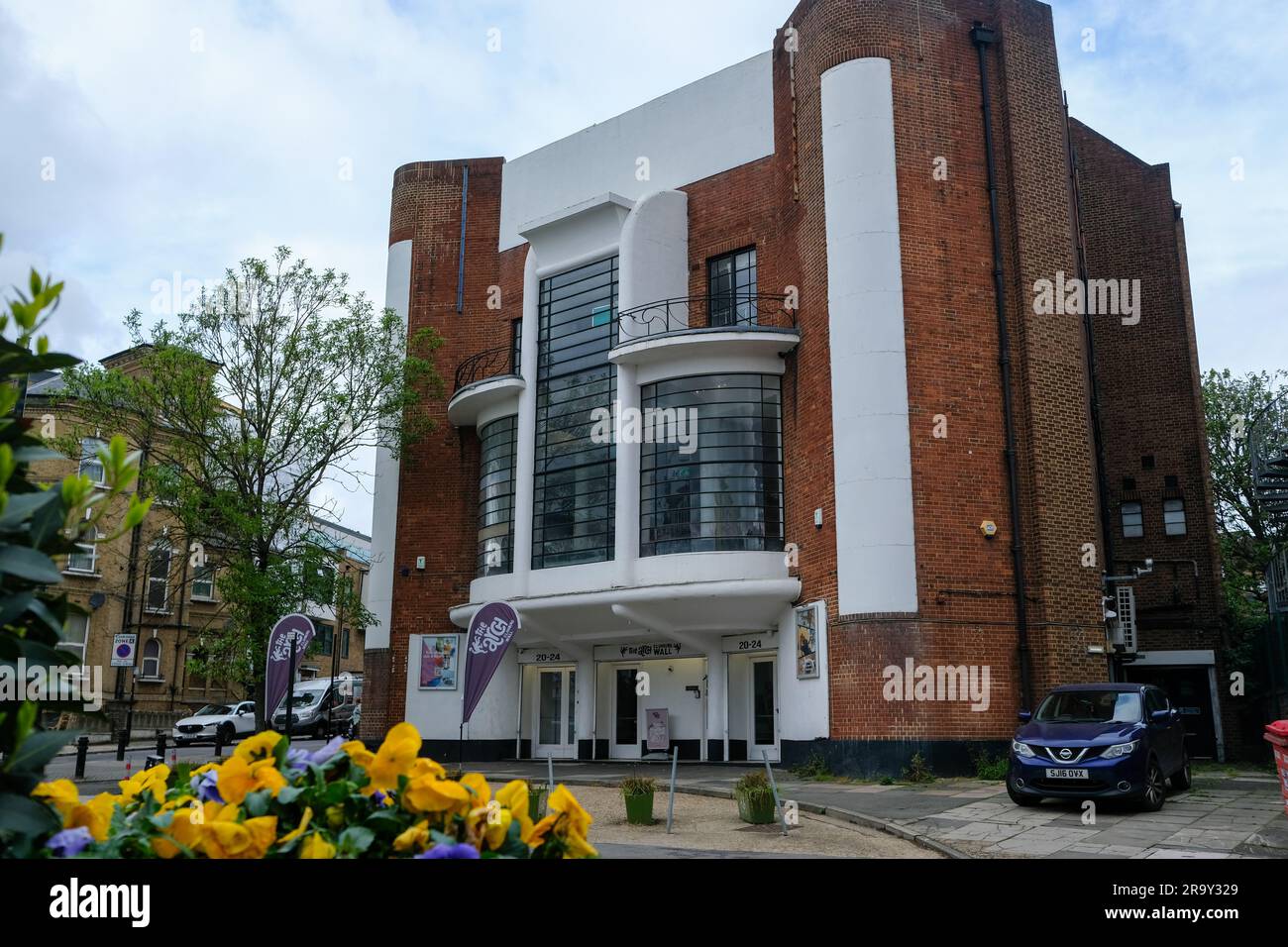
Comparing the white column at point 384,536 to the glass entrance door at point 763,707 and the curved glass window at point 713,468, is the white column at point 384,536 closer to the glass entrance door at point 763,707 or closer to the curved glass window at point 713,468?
the curved glass window at point 713,468

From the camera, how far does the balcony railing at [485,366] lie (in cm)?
2633

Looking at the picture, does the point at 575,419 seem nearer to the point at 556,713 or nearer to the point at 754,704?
the point at 556,713

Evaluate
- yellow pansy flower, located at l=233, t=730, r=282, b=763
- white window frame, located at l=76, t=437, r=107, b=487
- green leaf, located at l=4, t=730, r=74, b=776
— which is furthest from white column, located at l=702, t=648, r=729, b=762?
green leaf, located at l=4, t=730, r=74, b=776

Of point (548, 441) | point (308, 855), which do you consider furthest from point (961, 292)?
point (308, 855)

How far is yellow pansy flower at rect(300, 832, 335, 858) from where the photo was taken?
1.67 m

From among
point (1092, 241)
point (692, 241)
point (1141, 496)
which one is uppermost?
point (1092, 241)

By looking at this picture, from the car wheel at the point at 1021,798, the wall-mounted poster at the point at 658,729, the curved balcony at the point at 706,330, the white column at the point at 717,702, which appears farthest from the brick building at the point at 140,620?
the car wheel at the point at 1021,798

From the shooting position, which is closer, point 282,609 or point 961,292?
point 961,292

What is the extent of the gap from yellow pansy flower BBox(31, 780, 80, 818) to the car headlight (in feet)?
42.0

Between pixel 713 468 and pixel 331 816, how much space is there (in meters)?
19.6
